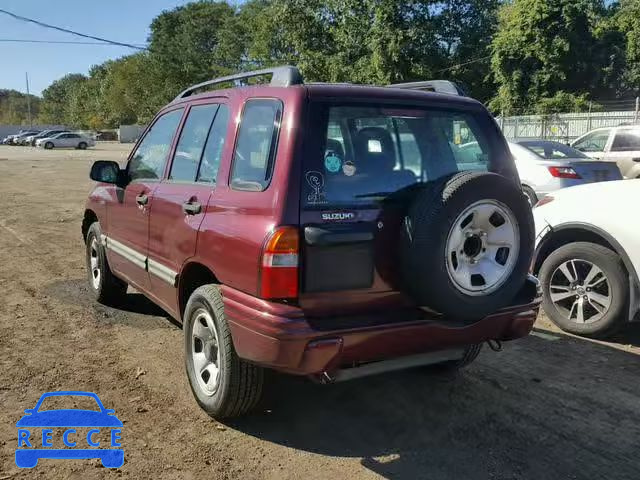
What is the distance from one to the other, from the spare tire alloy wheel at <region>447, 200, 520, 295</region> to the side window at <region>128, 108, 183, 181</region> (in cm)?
229

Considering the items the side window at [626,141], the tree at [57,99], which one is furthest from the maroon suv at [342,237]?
the tree at [57,99]

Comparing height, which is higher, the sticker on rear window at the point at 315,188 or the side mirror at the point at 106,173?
the sticker on rear window at the point at 315,188

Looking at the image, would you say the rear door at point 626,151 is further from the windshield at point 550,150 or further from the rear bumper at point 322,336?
the rear bumper at point 322,336

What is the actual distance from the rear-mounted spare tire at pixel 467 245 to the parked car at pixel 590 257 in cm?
191

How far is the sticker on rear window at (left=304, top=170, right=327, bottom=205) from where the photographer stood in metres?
2.94

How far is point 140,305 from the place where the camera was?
5824 mm

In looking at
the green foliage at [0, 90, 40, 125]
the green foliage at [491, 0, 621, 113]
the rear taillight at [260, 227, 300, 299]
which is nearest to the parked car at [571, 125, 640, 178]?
the rear taillight at [260, 227, 300, 299]

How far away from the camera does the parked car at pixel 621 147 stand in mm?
13048

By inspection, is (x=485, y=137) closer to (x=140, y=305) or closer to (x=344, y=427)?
(x=344, y=427)

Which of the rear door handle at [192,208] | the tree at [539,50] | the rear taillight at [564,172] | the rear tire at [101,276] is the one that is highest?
the tree at [539,50]

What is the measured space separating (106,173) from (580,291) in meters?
4.08

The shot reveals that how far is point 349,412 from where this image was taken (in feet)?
12.0

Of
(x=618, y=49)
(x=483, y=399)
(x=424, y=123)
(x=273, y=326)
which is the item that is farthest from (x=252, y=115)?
(x=618, y=49)

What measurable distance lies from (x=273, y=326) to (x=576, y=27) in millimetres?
39069
